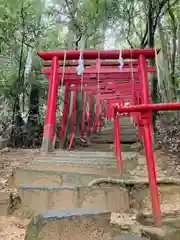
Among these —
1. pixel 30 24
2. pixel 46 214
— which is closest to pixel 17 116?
pixel 30 24

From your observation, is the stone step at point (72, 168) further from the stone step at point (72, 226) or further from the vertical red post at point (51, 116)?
Result: the stone step at point (72, 226)

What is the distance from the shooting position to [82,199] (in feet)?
9.02

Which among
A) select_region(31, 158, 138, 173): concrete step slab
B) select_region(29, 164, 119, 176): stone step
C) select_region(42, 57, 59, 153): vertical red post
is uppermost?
select_region(42, 57, 59, 153): vertical red post

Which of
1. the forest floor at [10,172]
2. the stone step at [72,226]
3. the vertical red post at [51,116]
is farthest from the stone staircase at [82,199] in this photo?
the vertical red post at [51,116]

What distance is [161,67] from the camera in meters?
11.0

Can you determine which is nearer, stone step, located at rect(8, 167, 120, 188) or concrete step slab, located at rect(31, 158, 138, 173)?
stone step, located at rect(8, 167, 120, 188)

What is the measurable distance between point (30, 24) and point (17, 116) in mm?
2862

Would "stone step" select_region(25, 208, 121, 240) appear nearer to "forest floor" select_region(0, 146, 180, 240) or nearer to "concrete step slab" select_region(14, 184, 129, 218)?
"forest floor" select_region(0, 146, 180, 240)

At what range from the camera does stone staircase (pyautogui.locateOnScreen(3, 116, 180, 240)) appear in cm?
194

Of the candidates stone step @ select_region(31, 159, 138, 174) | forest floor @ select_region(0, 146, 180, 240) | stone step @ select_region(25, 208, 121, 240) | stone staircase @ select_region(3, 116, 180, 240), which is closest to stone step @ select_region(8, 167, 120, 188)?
stone staircase @ select_region(3, 116, 180, 240)

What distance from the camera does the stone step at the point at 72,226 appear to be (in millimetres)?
1876

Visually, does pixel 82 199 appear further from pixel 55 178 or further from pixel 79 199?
pixel 55 178

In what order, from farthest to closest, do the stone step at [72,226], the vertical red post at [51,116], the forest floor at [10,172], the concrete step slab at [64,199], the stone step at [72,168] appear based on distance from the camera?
the vertical red post at [51,116] → the stone step at [72,168] → the concrete step slab at [64,199] → the forest floor at [10,172] → the stone step at [72,226]

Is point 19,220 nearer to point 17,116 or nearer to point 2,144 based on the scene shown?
point 2,144
